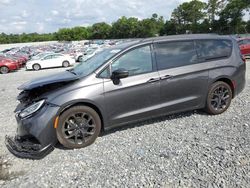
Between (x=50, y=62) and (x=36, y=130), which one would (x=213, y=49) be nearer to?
(x=36, y=130)

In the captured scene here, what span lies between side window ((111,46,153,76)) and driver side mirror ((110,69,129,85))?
15cm

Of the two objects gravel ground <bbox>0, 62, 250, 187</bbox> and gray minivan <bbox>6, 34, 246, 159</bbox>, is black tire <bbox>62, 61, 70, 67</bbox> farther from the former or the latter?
gray minivan <bbox>6, 34, 246, 159</bbox>

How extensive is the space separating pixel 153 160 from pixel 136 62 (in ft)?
5.82

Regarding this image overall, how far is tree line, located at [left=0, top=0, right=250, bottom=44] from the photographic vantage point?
209 ft

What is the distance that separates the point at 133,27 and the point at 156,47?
10260 centimetres

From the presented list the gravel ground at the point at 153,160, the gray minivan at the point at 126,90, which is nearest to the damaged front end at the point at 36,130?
the gray minivan at the point at 126,90

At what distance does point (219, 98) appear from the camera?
206 inches

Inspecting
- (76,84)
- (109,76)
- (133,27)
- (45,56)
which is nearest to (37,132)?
(76,84)

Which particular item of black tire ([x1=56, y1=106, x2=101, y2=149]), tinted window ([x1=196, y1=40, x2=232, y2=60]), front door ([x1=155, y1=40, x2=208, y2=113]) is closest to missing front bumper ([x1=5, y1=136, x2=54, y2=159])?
black tire ([x1=56, y1=106, x2=101, y2=149])

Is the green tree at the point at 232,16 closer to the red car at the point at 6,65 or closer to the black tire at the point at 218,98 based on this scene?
the red car at the point at 6,65

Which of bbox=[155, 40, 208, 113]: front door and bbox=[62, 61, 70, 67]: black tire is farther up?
bbox=[155, 40, 208, 113]: front door

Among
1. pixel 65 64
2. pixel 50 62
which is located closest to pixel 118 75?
pixel 50 62

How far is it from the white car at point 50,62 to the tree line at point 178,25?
53678 mm

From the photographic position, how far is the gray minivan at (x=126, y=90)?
388 centimetres
